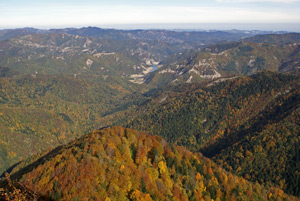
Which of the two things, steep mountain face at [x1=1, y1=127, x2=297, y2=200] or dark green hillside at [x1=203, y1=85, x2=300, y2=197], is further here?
dark green hillside at [x1=203, y1=85, x2=300, y2=197]

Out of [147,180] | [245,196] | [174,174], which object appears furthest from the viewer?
[245,196]

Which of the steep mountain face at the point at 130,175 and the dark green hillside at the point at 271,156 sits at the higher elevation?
the steep mountain face at the point at 130,175

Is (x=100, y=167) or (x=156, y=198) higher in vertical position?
(x=100, y=167)

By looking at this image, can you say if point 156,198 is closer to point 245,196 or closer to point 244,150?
point 245,196

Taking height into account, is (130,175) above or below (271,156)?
above

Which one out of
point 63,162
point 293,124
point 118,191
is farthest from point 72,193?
point 293,124

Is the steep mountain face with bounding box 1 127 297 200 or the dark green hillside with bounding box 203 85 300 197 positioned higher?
the steep mountain face with bounding box 1 127 297 200

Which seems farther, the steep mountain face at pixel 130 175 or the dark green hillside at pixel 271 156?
the dark green hillside at pixel 271 156

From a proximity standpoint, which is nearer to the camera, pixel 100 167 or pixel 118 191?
pixel 118 191
